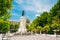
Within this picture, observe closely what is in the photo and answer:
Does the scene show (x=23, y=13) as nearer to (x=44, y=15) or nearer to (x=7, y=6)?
(x=44, y=15)

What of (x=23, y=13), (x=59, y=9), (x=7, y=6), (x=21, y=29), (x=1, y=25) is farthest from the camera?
(x=23, y=13)

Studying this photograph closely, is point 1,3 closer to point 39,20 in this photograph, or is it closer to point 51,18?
point 51,18

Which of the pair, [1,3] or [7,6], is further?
[7,6]

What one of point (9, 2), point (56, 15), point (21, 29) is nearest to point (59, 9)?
point (56, 15)

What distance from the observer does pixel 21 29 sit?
4812cm

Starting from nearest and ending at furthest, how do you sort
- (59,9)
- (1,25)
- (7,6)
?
(7,6)
(1,25)
(59,9)

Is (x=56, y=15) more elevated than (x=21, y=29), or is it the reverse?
(x=56, y=15)

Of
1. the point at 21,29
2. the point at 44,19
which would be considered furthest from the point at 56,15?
the point at 44,19

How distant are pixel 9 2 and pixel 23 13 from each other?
3497 centimetres

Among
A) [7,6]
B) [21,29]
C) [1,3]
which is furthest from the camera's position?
[21,29]

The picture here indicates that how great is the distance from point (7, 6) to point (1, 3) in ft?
4.41

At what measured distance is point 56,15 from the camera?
41562 millimetres

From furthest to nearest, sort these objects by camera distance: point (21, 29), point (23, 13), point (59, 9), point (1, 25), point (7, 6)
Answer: point (23, 13), point (21, 29), point (59, 9), point (1, 25), point (7, 6)

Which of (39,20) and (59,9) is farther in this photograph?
(39,20)
